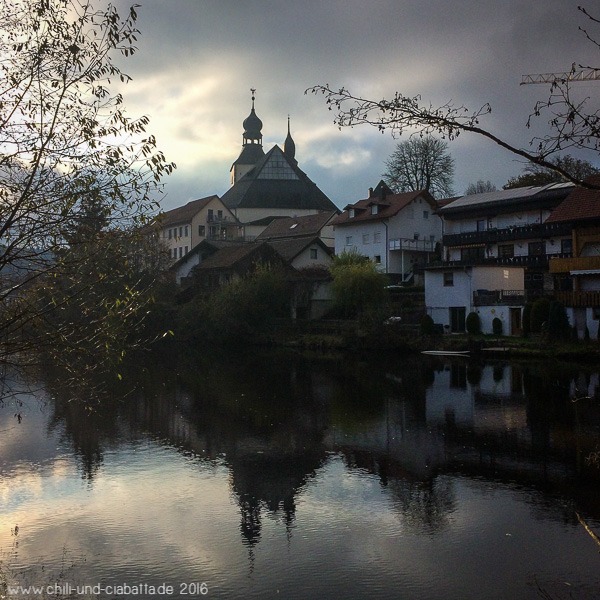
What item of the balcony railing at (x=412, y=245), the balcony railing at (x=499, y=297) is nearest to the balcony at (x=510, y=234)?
the balcony railing at (x=412, y=245)

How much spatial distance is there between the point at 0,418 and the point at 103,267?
1646 cm

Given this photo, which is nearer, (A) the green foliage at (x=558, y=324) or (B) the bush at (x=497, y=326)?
(A) the green foliage at (x=558, y=324)

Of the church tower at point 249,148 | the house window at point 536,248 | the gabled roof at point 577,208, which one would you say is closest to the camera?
the gabled roof at point 577,208

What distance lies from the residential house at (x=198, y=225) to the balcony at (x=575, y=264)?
45.3 meters

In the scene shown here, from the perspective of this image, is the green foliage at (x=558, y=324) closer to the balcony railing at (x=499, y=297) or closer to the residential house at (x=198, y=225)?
the balcony railing at (x=499, y=297)

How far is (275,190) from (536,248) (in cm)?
5491

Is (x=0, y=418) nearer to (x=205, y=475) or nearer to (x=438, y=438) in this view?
(x=205, y=475)

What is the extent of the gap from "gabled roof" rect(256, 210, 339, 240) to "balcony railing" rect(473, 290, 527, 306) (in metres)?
31.9

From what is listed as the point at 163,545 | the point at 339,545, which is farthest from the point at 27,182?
the point at 339,545

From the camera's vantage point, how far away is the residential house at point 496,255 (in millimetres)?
51000

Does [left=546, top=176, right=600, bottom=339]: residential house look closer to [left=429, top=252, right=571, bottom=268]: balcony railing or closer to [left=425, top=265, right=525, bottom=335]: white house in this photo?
[left=429, top=252, right=571, bottom=268]: balcony railing

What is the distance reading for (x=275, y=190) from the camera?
106 meters

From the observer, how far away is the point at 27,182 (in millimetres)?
9242

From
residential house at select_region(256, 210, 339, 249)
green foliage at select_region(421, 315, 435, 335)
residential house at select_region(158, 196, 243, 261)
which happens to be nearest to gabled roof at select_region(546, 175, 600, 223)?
green foliage at select_region(421, 315, 435, 335)
